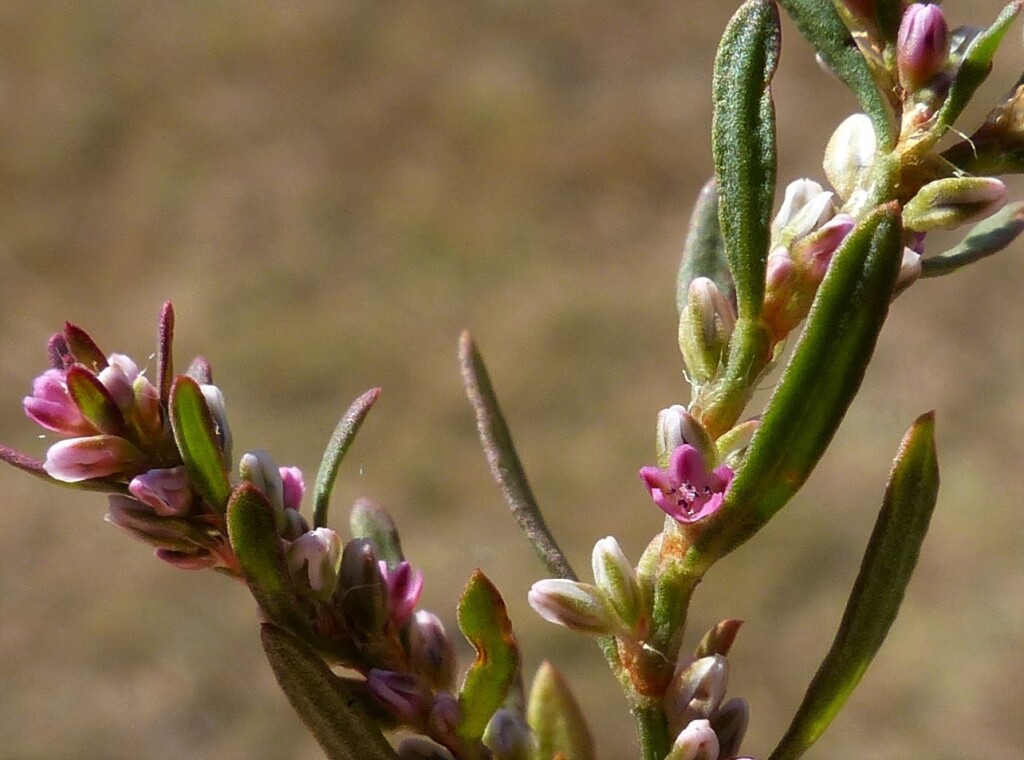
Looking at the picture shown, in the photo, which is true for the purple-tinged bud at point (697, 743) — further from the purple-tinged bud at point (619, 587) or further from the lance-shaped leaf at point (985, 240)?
the lance-shaped leaf at point (985, 240)

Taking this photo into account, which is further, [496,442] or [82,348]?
[496,442]

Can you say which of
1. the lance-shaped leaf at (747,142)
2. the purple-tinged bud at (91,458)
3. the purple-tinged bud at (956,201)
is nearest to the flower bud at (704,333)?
the lance-shaped leaf at (747,142)

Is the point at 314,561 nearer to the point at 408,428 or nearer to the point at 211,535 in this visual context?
the point at 211,535

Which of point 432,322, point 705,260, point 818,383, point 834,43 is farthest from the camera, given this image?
point 432,322

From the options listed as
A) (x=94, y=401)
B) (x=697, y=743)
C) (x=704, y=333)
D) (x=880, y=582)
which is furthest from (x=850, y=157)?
(x=94, y=401)

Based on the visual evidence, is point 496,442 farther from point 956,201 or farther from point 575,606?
point 956,201

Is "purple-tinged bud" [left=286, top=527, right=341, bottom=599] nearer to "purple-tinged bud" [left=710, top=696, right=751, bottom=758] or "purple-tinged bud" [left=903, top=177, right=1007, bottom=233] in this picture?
"purple-tinged bud" [left=710, top=696, right=751, bottom=758]

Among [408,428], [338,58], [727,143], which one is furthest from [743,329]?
[338,58]

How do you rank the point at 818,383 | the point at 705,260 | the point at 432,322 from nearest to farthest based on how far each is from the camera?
the point at 818,383 → the point at 705,260 → the point at 432,322
